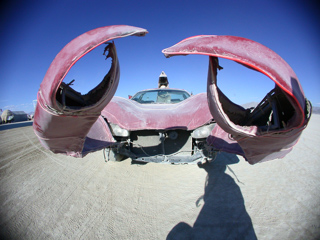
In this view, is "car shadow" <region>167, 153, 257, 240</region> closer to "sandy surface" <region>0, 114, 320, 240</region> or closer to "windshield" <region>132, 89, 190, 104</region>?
"sandy surface" <region>0, 114, 320, 240</region>

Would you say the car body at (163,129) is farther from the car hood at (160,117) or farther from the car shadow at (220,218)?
the car shadow at (220,218)

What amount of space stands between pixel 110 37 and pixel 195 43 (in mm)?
565

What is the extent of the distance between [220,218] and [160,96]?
9.97 ft

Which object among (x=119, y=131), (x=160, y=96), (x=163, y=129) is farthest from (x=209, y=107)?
(x=160, y=96)

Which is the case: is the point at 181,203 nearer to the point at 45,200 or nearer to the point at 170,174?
the point at 170,174

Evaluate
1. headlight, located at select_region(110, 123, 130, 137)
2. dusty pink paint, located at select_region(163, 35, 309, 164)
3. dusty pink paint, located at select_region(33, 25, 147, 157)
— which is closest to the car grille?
headlight, located at select_region(110, 123, 130, 137)

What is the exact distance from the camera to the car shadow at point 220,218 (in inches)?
65.6

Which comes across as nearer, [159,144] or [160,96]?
[159,144]

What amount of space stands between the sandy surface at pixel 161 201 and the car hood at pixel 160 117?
46.8 inches

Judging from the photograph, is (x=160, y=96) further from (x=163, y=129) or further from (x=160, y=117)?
(x=163, y=129)

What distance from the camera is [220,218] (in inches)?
74.2

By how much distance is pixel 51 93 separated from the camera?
0.91 metres

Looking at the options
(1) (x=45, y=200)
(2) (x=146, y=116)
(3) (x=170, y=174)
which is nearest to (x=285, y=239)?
(3) (x=170, y=174)

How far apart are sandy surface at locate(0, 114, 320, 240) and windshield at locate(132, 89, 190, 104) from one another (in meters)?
1.75
